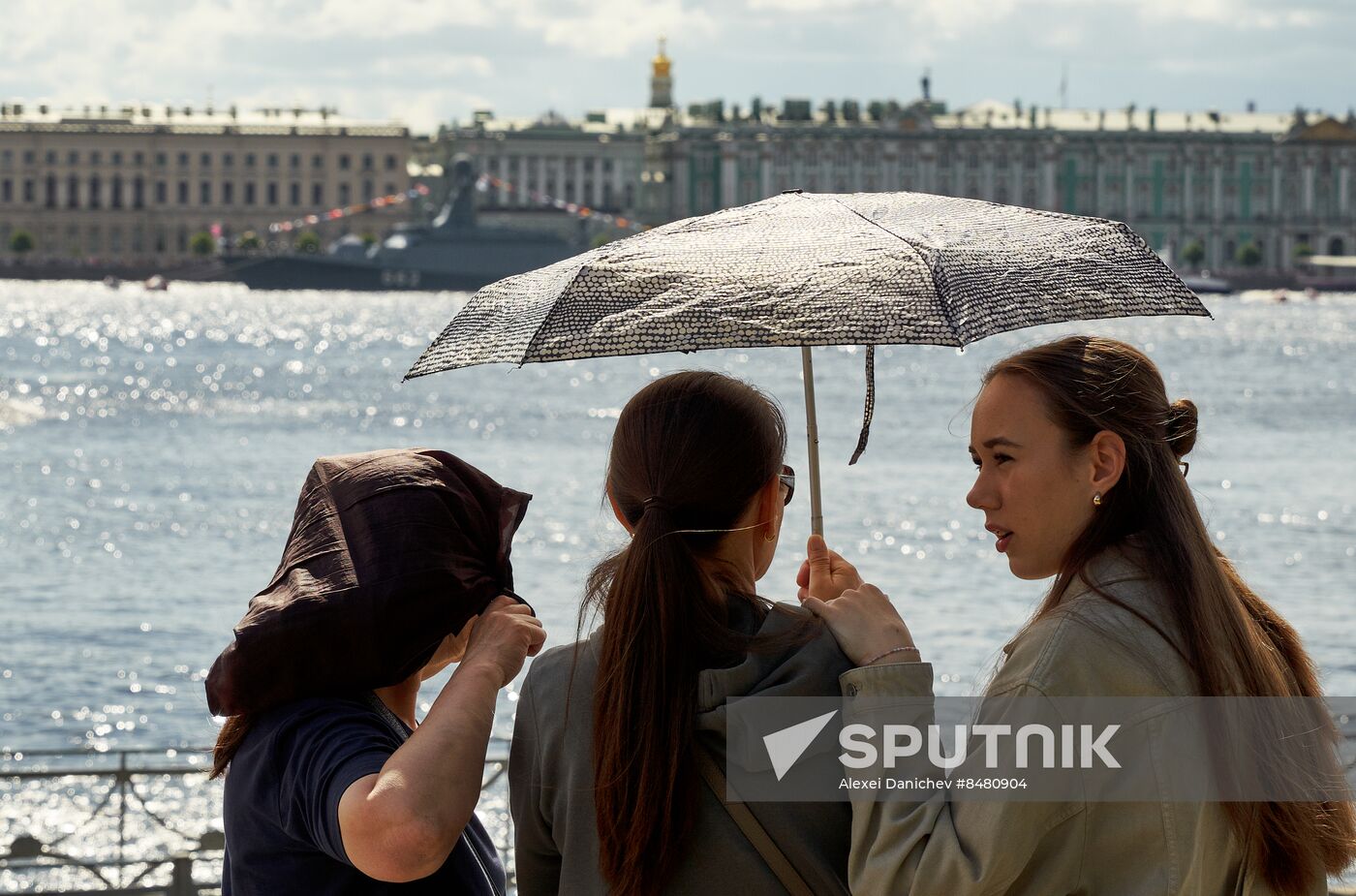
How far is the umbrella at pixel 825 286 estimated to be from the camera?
182cm

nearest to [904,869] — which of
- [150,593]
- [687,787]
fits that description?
[687,787]

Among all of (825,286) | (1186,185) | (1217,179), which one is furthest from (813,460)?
(1217,179)

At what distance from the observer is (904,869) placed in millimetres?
1599

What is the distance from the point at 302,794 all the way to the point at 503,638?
0.22m

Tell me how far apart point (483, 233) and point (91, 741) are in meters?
63.9

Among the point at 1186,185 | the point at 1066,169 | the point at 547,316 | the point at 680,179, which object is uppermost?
the point at 1066,169

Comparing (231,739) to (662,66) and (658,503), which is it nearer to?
(658,503)

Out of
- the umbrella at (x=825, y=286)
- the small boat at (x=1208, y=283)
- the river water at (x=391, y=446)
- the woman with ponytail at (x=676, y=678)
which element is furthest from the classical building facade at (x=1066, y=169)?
the woman with ponytail at (x=676, y=678)

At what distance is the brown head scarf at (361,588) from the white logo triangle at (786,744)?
274mm

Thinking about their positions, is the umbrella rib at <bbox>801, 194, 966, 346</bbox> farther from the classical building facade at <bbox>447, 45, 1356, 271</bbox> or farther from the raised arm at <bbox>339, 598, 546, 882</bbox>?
the classical building facade at <bbox>447, 45, 1356, 271</bbox>

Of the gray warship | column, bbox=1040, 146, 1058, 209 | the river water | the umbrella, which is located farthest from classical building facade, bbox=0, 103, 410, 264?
the umbrella

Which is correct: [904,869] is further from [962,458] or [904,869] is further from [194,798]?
[962,458]

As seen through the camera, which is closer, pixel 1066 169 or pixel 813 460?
pixel 813 460

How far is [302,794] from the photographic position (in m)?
1.52
